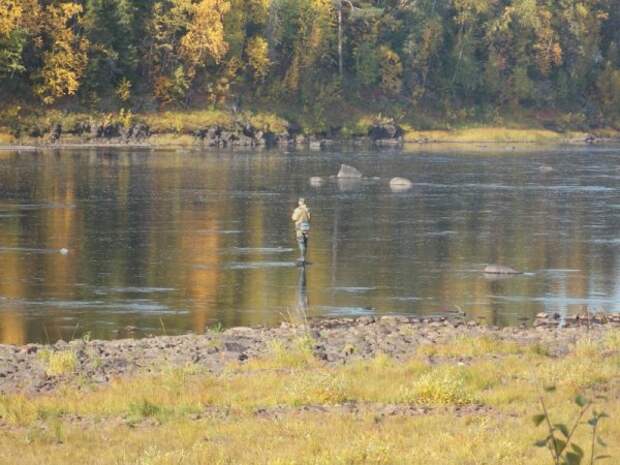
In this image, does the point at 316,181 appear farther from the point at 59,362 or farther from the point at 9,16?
the point at 59,362

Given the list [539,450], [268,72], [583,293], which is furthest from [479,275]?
[268,72]

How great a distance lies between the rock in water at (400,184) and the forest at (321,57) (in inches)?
1787

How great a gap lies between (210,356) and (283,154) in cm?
8230

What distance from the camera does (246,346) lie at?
27328mm

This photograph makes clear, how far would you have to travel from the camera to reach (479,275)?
41562mm

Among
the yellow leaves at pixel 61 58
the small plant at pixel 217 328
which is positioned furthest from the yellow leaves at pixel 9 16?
the small plant at pixel 217 328

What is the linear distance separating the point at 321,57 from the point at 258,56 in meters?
12.3

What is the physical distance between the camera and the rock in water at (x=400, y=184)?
73650 mm

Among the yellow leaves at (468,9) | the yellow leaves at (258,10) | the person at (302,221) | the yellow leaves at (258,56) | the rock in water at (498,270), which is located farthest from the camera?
the yellow leaves at (468,9)

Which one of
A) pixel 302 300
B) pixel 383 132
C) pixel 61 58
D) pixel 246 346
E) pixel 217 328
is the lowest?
pixel 302 300

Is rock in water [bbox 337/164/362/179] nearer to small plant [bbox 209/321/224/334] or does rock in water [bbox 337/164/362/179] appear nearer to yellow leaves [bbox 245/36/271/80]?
small plant [bbox 209/321/224/334]

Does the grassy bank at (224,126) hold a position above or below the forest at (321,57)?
below

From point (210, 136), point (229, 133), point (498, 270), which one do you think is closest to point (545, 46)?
point (229, 133)

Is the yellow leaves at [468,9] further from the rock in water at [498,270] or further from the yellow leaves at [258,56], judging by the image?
the rock in water at [498,270]
